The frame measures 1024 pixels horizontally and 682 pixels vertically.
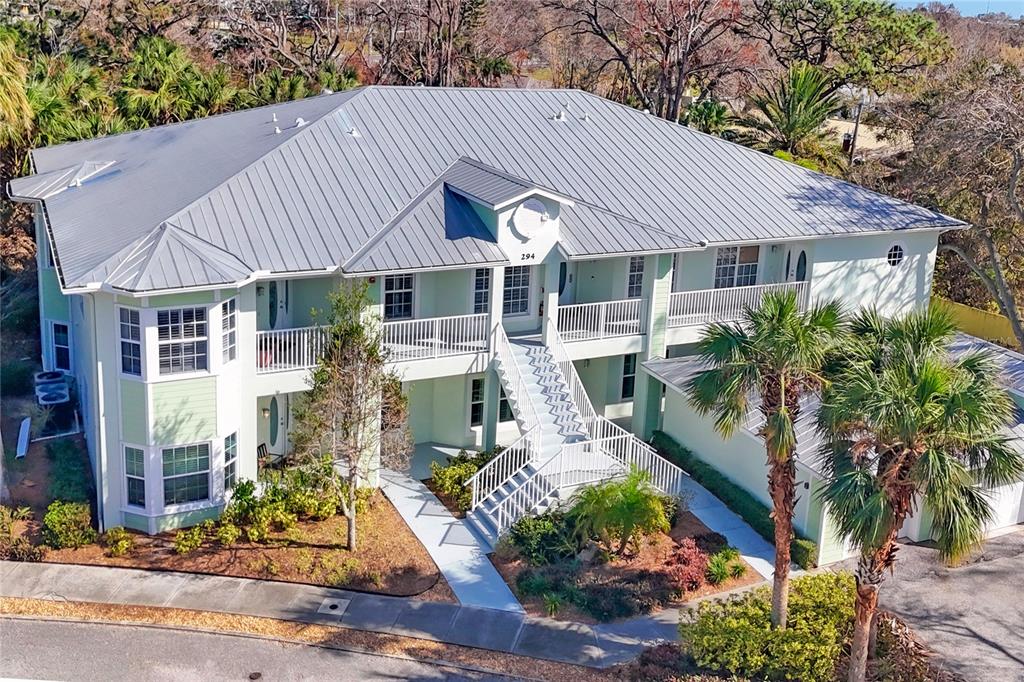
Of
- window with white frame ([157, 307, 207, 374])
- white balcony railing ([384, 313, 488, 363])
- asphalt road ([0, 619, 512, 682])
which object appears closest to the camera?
asphalt road ([0, 619, 512, 682])

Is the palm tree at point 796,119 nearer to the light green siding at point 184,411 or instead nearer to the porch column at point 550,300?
the porch column at point 550,300

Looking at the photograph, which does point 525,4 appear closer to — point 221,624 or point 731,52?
point 731,52

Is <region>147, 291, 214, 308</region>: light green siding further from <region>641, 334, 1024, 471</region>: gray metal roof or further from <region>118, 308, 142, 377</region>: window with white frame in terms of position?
<region>641, 334, 1024, 471</region>: gray metal roof

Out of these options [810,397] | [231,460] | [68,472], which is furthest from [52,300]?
[810,397]

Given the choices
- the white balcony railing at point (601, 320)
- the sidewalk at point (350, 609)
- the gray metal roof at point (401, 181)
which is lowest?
the sidewalk at point (350, 609)

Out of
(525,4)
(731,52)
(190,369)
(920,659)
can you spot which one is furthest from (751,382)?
(525,4)

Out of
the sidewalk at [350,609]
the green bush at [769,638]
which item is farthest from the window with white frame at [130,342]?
the green bush at [769,638]

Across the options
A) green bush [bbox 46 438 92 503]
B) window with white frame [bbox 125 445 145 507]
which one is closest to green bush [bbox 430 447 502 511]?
window with white frame [bbox 125 445 145 507]
